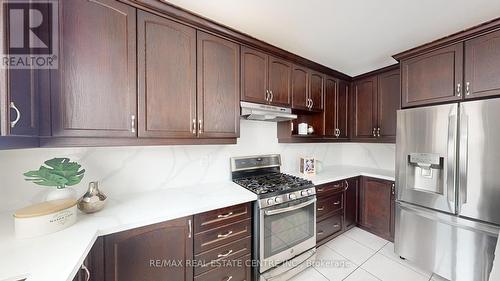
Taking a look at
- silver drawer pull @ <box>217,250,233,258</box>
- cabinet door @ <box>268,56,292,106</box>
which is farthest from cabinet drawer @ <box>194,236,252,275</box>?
cabinet door @ <box>268,56,292,106</box>

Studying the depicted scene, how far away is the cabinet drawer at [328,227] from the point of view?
2.16 metres

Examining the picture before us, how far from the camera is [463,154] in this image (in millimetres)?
1532

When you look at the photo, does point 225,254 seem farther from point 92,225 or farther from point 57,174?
point 57,174

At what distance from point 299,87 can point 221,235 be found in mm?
1784

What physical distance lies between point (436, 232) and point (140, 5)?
307 cm

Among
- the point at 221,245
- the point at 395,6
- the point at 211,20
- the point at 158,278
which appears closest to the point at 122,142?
the point at 158,278

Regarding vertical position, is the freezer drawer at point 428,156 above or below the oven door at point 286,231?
above

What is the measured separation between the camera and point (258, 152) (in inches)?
89.8

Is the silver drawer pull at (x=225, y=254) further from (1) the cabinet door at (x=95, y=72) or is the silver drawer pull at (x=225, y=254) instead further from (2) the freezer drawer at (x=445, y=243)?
(2) the freezer drawer at (x=445, y=243)

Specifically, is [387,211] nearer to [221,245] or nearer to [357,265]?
[357,265]

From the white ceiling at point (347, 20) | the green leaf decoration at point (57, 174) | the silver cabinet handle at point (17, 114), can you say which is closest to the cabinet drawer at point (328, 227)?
the white ceiling at point (347, 20)

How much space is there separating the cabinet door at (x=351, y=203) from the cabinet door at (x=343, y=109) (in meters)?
0.70

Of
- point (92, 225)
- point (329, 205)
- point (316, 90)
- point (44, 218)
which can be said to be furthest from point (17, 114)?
point (329, 205)

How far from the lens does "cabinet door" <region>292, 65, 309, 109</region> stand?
2.16 m
